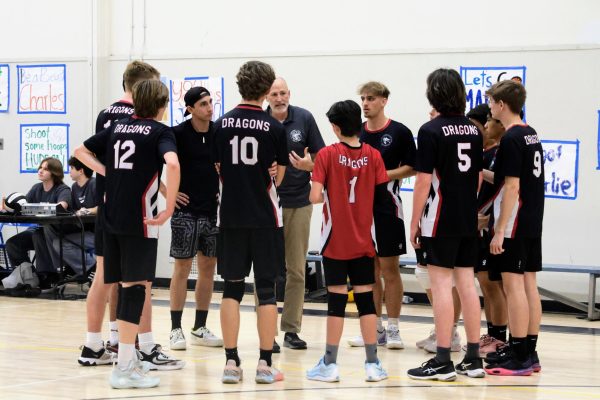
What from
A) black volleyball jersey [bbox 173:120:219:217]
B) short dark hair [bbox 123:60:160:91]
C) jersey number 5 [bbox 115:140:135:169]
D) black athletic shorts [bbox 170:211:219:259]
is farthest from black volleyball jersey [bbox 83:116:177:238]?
black athletic shorts [bbox 170:211:219:259]

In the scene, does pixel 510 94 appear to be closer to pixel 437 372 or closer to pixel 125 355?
pixel 437 372

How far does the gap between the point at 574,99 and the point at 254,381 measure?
535 centimetres

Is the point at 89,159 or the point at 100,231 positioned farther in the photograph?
the point at 100,231

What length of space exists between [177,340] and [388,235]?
1.65 m

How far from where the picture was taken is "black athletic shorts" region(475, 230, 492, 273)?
6.66 m

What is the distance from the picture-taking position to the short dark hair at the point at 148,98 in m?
5.71

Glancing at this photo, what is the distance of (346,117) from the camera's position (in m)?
5.80

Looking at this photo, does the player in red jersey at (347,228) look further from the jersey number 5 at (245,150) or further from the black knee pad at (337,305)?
the jersey number 5 at (245,150)

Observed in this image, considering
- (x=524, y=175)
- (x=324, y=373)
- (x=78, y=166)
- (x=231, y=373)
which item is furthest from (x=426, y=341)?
(x=78, y=166)

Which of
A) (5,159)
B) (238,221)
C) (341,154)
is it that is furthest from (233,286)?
(5,159)

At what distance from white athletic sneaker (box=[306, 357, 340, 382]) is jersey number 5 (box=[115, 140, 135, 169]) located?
161 cm

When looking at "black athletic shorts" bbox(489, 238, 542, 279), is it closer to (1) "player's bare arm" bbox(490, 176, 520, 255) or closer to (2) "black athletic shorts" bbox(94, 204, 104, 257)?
(1) "player's bare arm" bbox(490, 176, 520, 255)

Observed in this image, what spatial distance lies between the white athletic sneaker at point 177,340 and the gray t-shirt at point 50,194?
4.37m

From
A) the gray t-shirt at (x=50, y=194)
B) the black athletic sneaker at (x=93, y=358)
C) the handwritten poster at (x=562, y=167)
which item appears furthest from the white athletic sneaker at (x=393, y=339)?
the gray t-shirt at (x=50, y=194)
